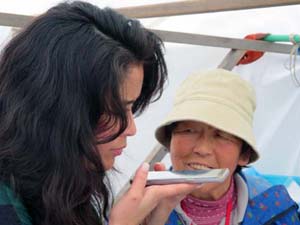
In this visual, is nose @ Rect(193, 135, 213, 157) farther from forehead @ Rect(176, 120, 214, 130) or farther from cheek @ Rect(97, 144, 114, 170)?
cheek @ Rect(97, 144, 114, 170)

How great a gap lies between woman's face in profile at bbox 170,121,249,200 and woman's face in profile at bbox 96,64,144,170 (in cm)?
28

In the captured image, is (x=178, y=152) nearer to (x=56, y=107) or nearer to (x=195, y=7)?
(x=195, y=7)

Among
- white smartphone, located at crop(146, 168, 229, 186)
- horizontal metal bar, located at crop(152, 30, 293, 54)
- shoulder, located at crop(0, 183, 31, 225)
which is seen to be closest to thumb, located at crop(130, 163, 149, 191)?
white smartphone, located at crop(146, 168, 229, 186)

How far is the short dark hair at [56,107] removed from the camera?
0.60m

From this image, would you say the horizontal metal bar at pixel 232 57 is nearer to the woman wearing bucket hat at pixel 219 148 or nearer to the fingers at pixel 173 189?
the woman wearing bucket hat at pixel 219 148

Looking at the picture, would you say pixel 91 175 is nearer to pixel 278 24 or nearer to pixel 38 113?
pixel 38 113

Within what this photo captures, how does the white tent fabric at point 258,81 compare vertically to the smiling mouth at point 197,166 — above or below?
below

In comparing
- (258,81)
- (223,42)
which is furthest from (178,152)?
(258,81)

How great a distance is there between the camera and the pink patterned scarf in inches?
36.7

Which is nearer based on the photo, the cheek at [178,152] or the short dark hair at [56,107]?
the short dark hair at [56,107]

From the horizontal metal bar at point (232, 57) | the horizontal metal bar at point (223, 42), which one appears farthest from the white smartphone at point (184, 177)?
the horizontal metal bar at point (232, 57)

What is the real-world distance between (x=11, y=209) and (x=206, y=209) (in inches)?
18.2

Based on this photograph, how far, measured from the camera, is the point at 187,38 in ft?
4.80

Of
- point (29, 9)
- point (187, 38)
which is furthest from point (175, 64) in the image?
point (29, 9)
